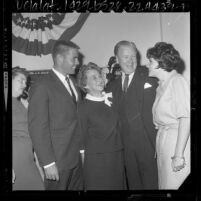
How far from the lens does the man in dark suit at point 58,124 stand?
7.56ft

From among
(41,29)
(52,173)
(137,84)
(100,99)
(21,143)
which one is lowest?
(52,173)

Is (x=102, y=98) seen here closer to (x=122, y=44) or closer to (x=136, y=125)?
(x=136, y=125)

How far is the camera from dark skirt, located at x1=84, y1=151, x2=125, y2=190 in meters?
2.33

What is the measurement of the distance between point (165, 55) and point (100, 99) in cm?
56

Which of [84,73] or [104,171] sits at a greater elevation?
[84,73]

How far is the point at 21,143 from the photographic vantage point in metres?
2.33

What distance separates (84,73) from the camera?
2.33 metres

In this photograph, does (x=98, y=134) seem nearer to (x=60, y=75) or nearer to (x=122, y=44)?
(x=60, y=75)

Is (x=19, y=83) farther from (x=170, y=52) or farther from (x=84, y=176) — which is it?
(x=170, y=52)

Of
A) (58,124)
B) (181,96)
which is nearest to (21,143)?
(58,124)

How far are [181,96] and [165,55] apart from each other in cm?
31

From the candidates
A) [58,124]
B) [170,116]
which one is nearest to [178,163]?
[170,116]

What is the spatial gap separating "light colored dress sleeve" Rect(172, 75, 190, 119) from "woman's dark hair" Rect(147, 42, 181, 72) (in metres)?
0.10
